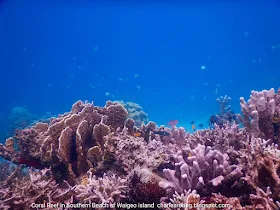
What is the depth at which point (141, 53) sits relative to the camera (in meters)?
110

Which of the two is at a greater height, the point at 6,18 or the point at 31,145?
the point at 6,18

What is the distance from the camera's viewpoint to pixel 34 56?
126125 mm

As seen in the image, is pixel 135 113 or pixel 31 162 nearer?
pixel 31 162

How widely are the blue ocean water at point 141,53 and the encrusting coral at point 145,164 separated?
55125 millimetres

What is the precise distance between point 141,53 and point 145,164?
4301 inches

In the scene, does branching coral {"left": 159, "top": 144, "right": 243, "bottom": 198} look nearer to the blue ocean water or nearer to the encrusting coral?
the encrusting coral

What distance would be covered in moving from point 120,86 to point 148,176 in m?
99.7

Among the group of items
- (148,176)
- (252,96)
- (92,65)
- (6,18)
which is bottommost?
(148,176)

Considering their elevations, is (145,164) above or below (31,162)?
below

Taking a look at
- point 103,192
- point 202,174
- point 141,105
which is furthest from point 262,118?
point 141,105

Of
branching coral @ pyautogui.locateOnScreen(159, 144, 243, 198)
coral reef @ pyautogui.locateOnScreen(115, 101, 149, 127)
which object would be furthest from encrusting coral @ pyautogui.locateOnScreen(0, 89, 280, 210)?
coral reef @ pyautogui.locateOnScreen(115, 101, 149, 127)

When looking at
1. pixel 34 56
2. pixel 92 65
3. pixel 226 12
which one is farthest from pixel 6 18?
pixel 226 12

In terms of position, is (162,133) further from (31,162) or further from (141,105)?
(141,105)

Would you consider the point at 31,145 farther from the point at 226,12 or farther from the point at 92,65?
the point at 92,65
